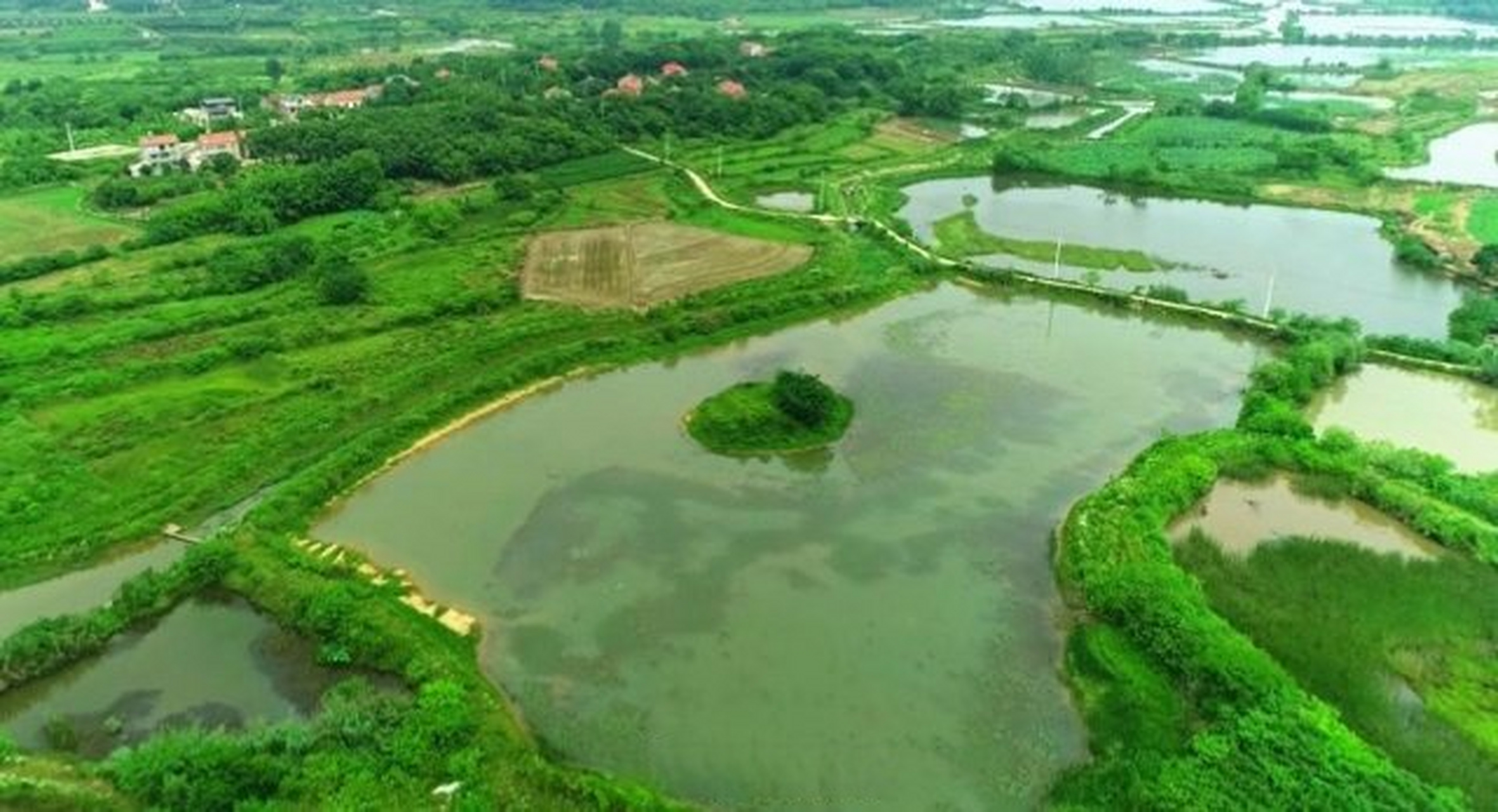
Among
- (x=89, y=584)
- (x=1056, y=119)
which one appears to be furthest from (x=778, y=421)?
(x=1056, y=119)

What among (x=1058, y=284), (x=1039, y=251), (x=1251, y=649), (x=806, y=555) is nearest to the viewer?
(x=1251, y=649)

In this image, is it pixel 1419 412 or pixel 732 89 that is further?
pixel 732 89

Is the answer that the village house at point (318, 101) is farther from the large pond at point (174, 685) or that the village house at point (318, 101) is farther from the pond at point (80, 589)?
the large pond at point (174, 685)

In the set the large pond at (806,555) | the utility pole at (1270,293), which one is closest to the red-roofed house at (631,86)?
the large pond at (806,555)

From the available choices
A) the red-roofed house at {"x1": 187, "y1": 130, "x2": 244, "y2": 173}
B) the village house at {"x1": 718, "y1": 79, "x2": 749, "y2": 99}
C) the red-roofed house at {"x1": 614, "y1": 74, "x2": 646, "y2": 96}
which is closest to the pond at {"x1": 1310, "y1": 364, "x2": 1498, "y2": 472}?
the village house at {"x1": 718, "y1": 79, "x2": 749, "y2": 99}

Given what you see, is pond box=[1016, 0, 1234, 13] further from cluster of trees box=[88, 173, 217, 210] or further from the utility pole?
cluster of trees box=[88, 173, 217, 210]

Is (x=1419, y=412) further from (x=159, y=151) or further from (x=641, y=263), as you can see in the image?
(x=159, y=151)

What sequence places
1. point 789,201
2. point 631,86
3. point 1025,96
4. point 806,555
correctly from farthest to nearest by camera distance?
point 1025,96 < point 631,86 < point 789,201 < point 806,555

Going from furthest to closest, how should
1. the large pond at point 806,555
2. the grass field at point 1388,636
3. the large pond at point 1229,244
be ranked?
the large pond at point 1229,244, the large pond at point 806,555, the grass field at point 1388,636
